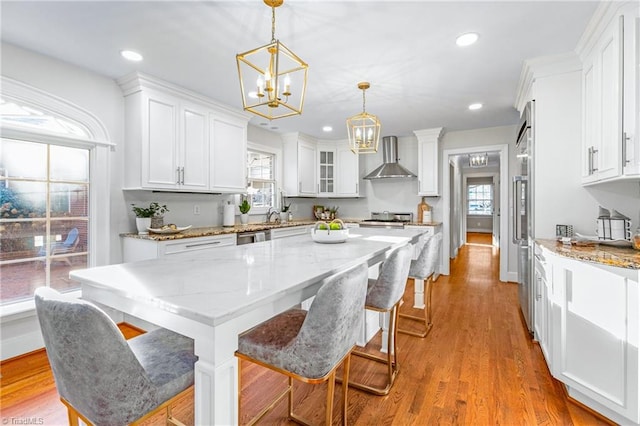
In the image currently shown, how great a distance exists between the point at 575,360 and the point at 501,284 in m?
3.03

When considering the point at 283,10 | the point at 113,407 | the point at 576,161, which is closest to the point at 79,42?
the point at 283,10

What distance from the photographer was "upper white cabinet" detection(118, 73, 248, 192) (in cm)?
303

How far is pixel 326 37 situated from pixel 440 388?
2613 millimetres

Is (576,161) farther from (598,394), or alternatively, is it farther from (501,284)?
(501,284)

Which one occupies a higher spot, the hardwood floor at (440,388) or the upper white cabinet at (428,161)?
the upper white cabinet at (428,161)

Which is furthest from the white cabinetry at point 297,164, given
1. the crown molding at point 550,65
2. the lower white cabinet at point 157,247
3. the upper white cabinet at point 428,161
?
the crown molding at point 550,65

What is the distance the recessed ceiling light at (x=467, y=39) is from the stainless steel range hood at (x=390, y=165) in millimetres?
3111

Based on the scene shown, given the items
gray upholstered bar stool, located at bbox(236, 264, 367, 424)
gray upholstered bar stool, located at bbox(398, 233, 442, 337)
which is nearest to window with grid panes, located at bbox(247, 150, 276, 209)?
gray upholstered bar stool, located at bbox(398, 233, 442, 337)

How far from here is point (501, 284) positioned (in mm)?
4578

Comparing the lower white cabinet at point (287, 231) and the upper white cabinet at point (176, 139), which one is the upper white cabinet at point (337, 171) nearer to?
the lower white cabinet at point (287, 231)

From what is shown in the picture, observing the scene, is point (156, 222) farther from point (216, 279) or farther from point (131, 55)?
point (216, 279)

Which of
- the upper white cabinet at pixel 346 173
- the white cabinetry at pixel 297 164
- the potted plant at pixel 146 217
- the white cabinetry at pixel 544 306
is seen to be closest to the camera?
the white cabinetry at pixel 544 306

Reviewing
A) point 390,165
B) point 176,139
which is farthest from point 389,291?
point 390,165

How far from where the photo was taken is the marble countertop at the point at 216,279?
1.00m
